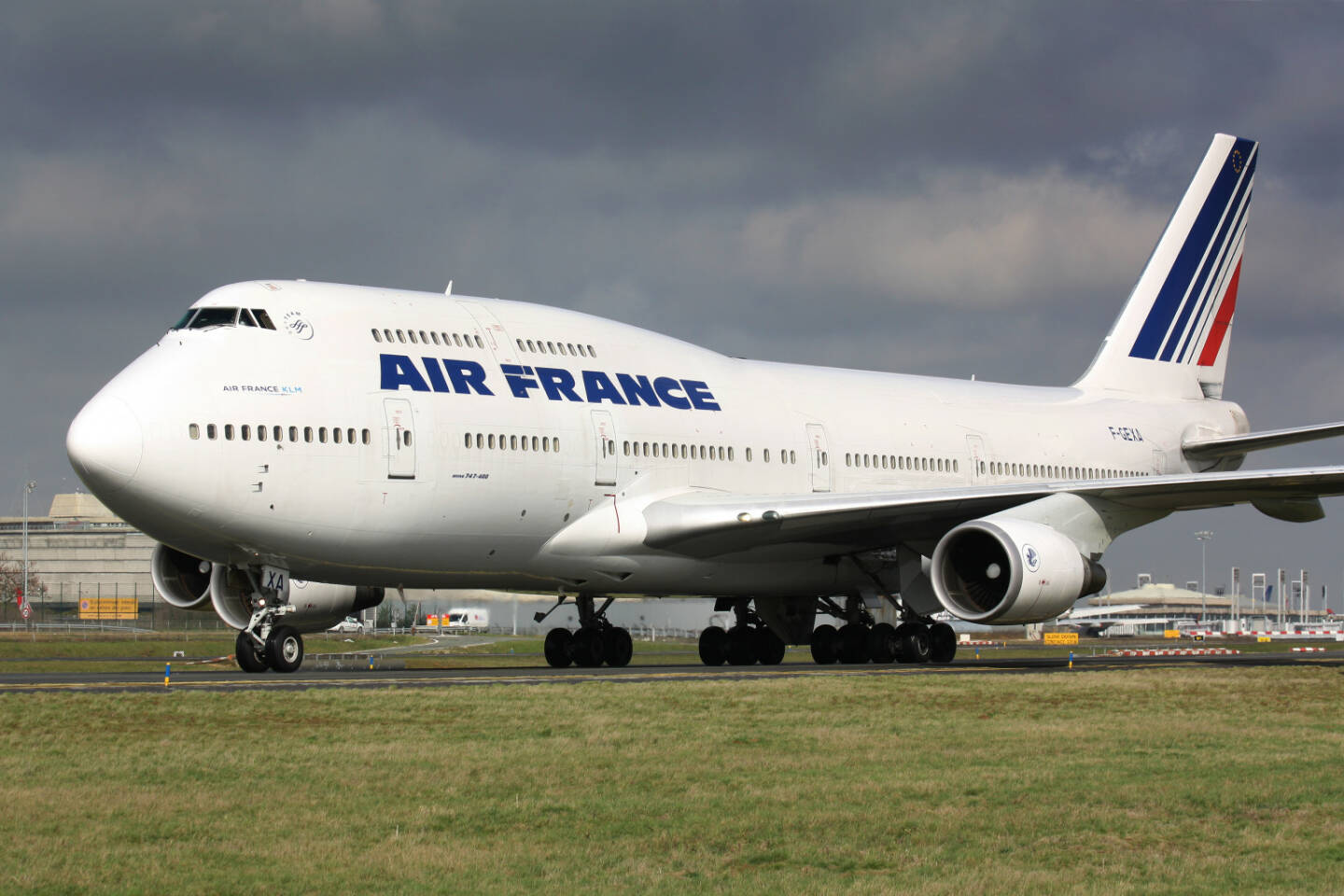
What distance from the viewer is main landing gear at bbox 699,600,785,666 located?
28.2 meters

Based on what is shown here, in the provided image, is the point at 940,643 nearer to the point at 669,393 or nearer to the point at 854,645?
the point at 854,645

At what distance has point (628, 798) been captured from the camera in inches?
392

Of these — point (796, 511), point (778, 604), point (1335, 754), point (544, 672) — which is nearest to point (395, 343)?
point (544, 672)

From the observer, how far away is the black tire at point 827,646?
27203mm

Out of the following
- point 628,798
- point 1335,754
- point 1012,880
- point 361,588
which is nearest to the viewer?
point 1012,880

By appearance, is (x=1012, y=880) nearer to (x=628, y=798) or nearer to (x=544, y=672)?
(x=628, y=798)

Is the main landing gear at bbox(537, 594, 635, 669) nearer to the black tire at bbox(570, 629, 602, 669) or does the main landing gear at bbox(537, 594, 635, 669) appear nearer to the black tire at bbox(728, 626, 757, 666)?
the black tire at bbox(570, 629, 602, 669)

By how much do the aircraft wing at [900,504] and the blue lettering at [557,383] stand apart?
6.91 feet

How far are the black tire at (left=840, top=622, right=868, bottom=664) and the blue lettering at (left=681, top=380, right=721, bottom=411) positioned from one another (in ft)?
16.5

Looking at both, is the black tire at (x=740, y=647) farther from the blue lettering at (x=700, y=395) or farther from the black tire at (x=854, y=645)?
the blue lettering at (x=700, y=395)

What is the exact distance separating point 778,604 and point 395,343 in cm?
1044

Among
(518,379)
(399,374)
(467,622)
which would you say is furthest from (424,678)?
(467,622)

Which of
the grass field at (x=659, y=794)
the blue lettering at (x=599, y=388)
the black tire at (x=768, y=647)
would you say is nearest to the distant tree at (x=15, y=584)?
the black tire at (x=768, y=647)

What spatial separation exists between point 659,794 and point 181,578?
46.5 feet
